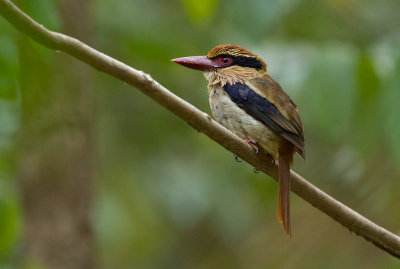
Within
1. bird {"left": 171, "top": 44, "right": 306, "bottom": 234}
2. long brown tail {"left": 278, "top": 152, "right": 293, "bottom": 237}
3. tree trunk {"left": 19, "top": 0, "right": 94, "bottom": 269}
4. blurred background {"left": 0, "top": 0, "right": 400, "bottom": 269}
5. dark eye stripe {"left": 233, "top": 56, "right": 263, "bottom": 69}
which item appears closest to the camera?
long brown tail {"left": 278, "top": 152, "right": 293, "bottom": 237}

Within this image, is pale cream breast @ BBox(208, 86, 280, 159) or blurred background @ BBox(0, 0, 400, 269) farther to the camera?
blurred background @ BBox(0, 0, 400, 269)

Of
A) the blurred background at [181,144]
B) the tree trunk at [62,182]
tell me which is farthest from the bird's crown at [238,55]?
Answer: the tree trunk at [62,182]

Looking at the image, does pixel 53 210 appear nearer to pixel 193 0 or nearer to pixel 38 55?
pixel 193 0

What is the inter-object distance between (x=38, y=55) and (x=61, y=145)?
2.72m

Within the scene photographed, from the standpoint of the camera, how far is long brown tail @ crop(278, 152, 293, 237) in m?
3.28

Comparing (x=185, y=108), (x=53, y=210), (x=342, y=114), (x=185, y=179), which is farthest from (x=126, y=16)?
(x=185, y=108)

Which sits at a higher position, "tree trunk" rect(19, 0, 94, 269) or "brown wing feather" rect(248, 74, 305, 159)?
"brown wing feather" rect(248, 74, 305, 159)

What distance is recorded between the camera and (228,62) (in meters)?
3.95

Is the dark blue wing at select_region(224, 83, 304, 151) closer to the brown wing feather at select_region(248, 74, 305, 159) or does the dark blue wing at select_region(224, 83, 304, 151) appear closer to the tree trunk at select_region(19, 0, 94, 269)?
the brown wing feather at select_region(248, 74, 305, 159)

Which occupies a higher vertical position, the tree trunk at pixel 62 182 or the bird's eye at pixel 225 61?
the bird's eye at pixel 225 61

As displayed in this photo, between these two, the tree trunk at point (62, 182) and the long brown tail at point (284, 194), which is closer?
the long brown tail at point (284, 194)

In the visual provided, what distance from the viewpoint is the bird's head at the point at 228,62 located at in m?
3.86

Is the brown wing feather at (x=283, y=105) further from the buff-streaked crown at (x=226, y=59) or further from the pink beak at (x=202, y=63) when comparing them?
the pink beak at (x=202, y=63)

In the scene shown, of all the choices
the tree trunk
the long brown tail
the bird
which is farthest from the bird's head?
the tree trunk
